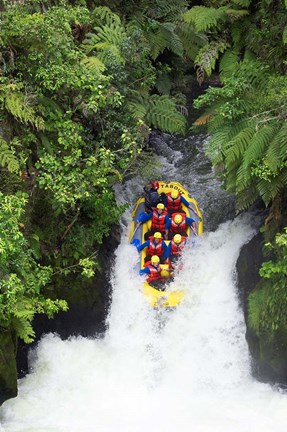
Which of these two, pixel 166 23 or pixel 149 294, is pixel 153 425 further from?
pixel 166 23

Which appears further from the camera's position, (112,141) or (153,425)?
(112,141)

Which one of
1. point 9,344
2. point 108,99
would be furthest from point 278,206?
point 9,344

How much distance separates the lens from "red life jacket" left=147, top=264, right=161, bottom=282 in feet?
31.5

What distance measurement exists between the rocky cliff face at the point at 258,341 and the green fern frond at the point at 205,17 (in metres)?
3.82

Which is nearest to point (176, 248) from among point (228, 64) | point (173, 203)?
point (173, 203)

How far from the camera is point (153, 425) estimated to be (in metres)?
7.54

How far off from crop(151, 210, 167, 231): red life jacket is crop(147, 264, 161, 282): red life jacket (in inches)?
36.2

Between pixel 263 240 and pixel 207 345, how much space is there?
5.89ft

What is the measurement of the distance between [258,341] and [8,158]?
170 inches

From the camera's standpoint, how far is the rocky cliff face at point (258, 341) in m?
8.16

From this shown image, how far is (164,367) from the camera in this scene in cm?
877

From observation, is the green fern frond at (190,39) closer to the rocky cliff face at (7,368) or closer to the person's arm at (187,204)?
the person's arm at (187,204)

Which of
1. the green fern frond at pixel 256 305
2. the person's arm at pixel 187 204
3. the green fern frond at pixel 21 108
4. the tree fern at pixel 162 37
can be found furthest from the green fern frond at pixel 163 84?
the green fern frond at pixel 256 305

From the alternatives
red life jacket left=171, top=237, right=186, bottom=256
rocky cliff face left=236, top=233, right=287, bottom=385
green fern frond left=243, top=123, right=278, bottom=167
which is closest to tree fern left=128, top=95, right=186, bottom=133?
red life jacket left=171, top=237, right=186, bottom=256
